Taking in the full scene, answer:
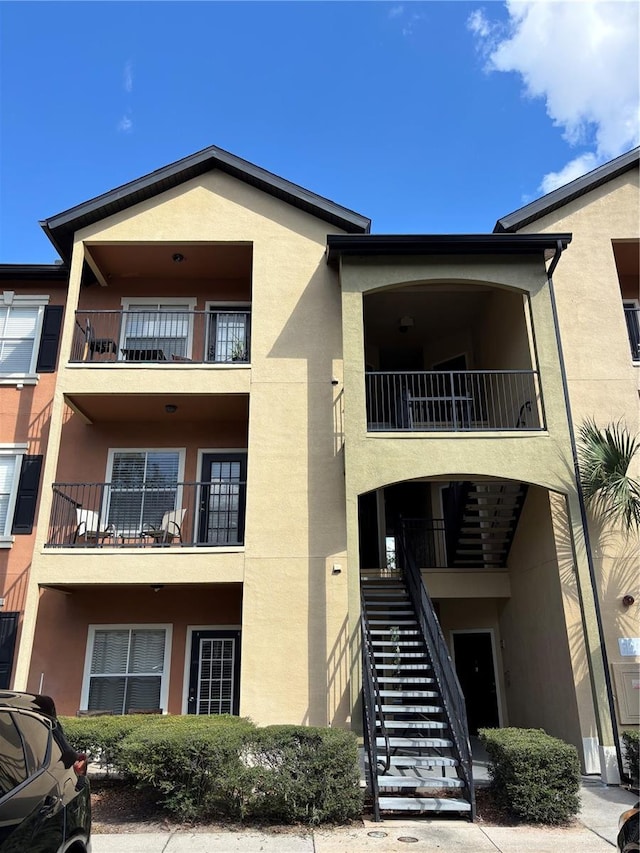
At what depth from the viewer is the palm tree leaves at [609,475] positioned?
1012 centimetres

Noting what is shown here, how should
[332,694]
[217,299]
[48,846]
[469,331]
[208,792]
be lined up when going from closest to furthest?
[48,846], [208,792], [332,694], [217,299], [469,331]

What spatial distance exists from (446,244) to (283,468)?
5174 millimetres

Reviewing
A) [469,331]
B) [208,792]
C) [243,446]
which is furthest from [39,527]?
[469,331]

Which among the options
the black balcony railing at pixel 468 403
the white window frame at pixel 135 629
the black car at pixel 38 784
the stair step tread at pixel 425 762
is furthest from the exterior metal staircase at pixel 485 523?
the black car at pixel 38 784

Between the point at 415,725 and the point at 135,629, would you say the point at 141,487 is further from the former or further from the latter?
the point at 415,725

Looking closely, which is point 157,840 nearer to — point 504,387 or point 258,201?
point 504,387

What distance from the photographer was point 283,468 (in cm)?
1137

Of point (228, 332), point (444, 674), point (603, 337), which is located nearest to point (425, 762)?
point (444, 674)

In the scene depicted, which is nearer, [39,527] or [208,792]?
[208,792]

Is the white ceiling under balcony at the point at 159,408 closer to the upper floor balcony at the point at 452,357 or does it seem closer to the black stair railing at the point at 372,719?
the upper floor balcony at the point at 452,357

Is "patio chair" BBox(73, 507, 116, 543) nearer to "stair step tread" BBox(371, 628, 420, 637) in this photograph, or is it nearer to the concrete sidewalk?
"stair step tread" BBox(371, 628, 420, 637)

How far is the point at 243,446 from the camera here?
508 inches

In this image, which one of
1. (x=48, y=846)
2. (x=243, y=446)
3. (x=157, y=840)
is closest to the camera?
(x=48, y=846)

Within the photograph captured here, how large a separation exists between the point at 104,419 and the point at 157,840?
27.2 ft
